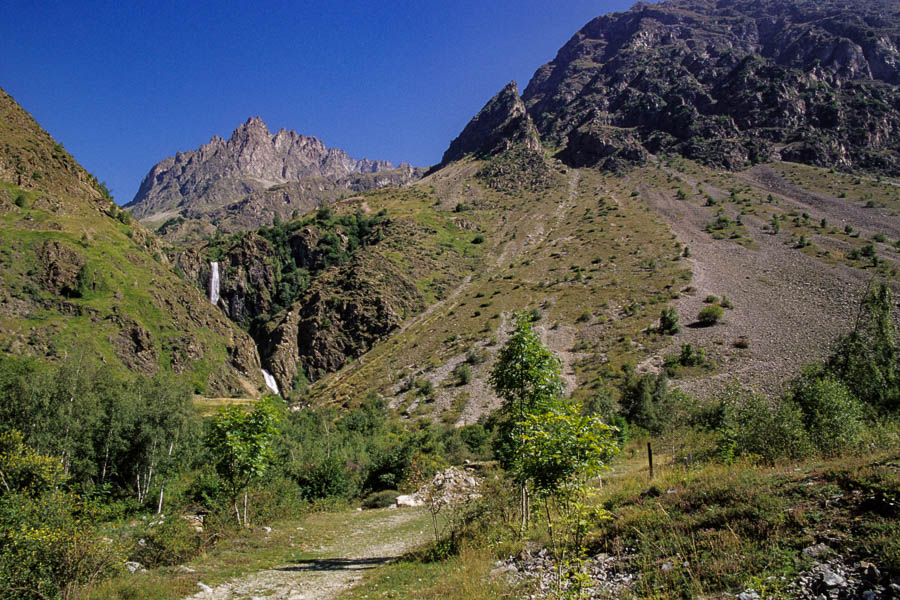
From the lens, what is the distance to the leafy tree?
76.5 ft

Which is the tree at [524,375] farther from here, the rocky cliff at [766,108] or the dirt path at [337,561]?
the rocky cliff at [766,108]

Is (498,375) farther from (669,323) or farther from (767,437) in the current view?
(669,323)

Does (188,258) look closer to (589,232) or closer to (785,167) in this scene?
(589,232)

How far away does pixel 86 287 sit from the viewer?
2077 inches

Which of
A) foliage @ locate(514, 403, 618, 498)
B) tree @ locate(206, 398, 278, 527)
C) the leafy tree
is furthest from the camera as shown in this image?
the leafy tree

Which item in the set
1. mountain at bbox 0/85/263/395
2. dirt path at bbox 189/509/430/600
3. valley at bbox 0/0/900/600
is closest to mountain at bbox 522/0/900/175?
valley at bbox 0/0/900/600

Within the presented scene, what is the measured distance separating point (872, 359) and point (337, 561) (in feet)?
106

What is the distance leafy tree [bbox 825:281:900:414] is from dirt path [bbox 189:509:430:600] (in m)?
26.7

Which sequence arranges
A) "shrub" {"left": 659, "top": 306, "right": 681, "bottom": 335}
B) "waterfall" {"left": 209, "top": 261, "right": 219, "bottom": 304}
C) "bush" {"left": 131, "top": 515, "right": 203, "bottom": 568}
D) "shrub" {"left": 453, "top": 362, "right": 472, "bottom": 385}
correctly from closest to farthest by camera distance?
1. "bush" {"left": 131, "top": 515, "right": 203, "bottom": 568}
2. "shrub" {"left": 659, "top": 306, "right": 681, "bottom": 335}
3. "shrub" {"left": 453, "top": 362, "right": 472, "bottom": 385}
4. "waterfall" {"left": 209, "top": 261, "right": 219, "bottom": 304}

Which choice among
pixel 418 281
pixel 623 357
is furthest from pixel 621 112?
pixel 623 357

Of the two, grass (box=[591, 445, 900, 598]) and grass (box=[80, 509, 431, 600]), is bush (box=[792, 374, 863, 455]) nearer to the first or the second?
grass (box=[591, 445, 900, 598])

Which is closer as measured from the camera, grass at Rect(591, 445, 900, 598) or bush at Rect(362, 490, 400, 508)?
grass at Rect(591, 445, 900, 598)

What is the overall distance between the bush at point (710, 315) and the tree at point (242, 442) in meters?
52.6

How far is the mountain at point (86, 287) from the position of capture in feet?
157
